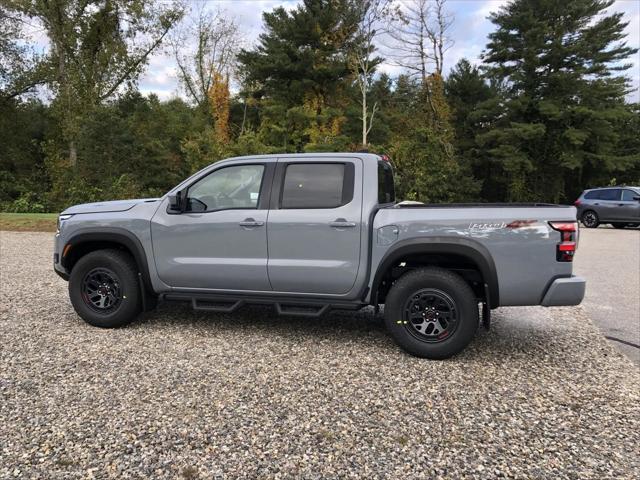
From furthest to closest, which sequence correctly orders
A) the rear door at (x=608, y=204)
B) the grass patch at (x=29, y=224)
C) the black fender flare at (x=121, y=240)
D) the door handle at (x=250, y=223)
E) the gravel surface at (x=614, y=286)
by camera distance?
the rear door at (x=608, y=204), the grass patch at (x=29, y=224), the gravel surface at (x=614, y=286), the black fender flare at (x=121, y=240), the door handle at (x=250, y=223)

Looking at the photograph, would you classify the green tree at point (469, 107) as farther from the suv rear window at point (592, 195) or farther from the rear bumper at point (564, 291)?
the rear bumper at point (564, 291)

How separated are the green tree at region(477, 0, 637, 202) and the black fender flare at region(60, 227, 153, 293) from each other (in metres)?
29.4

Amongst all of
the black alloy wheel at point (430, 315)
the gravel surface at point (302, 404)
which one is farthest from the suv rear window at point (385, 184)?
the gravel surface at point (302, 404)

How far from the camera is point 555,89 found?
3095 cm

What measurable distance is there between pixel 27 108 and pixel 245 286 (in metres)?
35.1

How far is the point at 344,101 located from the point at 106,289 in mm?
28073

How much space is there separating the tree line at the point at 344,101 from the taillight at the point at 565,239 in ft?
68.8

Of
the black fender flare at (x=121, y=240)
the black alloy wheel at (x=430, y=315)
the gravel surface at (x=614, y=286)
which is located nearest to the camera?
the black alloy wheel at (x=430, y=315)

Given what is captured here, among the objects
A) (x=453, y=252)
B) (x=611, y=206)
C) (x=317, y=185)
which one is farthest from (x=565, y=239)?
(x=611, y=206)

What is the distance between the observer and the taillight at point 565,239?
396cm

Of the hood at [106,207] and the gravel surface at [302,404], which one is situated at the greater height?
the hood at [106,207]

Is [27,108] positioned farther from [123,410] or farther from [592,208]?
[123,410]

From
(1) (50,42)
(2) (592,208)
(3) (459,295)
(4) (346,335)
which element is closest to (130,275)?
(4) (346,335)

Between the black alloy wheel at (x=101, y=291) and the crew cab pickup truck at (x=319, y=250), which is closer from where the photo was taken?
the crew cab pickup truck at (x=319, y=250)
